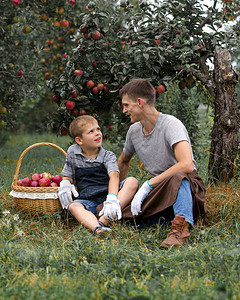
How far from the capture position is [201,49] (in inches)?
154

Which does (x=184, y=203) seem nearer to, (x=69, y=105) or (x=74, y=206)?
(x=74, y=206)

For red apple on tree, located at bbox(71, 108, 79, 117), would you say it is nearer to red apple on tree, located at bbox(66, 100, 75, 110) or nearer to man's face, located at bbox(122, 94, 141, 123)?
red apple on tree, located at bbox(66, 100, 75, 110)

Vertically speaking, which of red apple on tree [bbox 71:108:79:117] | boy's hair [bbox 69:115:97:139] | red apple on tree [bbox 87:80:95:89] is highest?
red apple on tree [bbox 87:80:95:89]

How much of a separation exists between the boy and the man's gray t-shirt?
0.23 metres

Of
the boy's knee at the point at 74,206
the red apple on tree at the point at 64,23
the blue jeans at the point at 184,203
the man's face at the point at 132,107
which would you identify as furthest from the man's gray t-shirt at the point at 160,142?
the red apple on tree at the point at 64,23


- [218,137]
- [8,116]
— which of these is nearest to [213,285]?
[218,137]

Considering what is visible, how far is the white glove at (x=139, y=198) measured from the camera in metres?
2.64

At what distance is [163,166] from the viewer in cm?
282

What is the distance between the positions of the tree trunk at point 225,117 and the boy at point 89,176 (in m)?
1.01

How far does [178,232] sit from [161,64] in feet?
6.09

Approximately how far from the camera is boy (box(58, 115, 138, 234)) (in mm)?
2911

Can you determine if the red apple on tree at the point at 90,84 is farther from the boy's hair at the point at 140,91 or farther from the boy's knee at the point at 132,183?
the boy's knee at the point at 132,183

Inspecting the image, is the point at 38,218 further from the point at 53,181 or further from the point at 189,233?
the point at 189,233

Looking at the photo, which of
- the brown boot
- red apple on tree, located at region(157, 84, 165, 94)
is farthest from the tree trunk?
the brown boot
